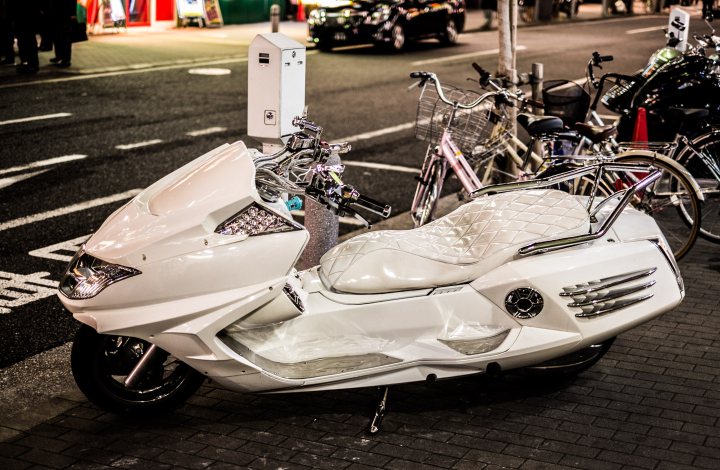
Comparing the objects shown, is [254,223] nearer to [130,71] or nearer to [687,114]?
[687,114]

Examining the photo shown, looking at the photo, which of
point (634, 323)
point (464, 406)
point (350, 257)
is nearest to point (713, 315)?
point (634, 323)

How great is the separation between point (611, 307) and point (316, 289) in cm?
144

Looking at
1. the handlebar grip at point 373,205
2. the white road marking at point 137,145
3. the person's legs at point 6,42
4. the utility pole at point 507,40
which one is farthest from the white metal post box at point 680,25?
the person's legs at point 6,42

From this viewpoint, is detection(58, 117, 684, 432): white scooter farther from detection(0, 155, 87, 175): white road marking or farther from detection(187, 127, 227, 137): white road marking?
detection(187, 127, 227, 137): white road marking

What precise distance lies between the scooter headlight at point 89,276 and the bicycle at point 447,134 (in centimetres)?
297

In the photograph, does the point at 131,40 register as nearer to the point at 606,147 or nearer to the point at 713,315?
the point at 606,147

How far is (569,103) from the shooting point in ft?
24.0

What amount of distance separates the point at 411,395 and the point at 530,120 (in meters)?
2.59

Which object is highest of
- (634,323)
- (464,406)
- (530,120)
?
(530,120)

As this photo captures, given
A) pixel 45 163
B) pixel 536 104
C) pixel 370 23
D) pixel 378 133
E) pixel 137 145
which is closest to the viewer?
pixel 536 104

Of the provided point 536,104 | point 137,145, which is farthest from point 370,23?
point 536,104

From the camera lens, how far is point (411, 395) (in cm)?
445

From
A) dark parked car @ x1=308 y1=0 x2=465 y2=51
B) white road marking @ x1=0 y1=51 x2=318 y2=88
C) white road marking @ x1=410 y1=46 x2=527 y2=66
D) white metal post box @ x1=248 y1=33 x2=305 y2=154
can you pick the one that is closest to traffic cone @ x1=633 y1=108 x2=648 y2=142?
white metal post box @ x1=248 y1=33 x2=305 y2=154

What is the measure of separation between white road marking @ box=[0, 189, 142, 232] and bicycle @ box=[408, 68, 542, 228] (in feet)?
10.4
